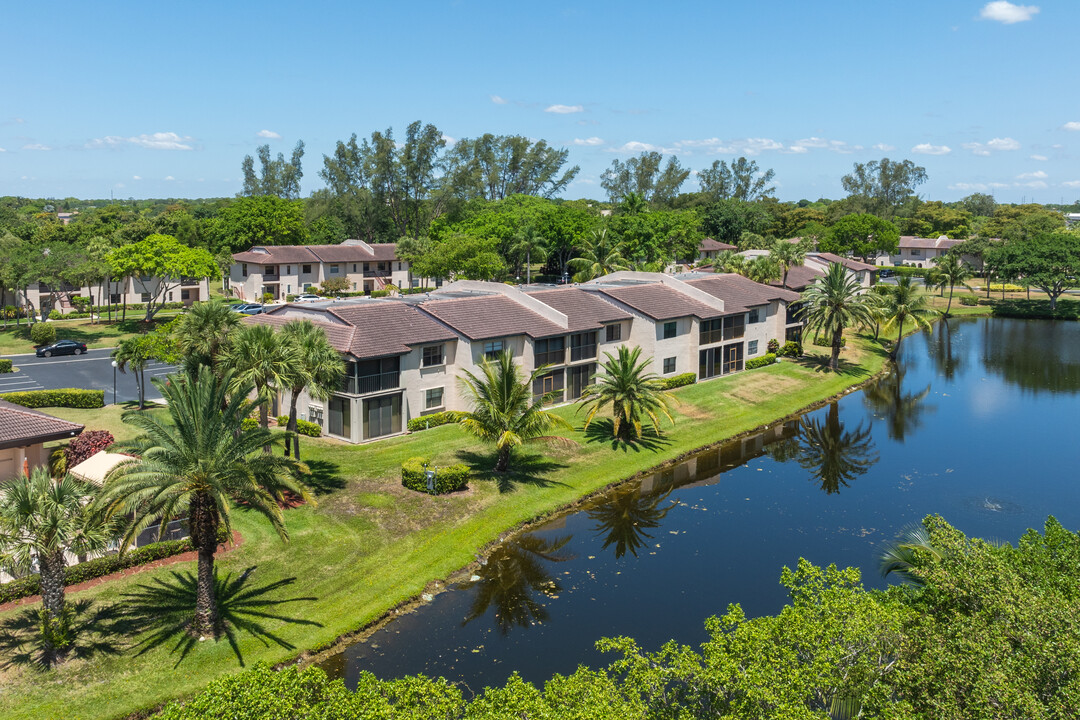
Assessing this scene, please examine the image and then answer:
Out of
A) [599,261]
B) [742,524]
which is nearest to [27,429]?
[742,524]

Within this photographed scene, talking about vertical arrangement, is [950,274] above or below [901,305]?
above

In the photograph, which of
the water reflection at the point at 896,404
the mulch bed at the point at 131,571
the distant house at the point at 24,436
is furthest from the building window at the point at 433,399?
the water reflection at the point at 896,404

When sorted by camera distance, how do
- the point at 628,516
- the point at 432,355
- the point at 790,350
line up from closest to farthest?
the point at 628,516, the point at 432,355, the point at 790,350

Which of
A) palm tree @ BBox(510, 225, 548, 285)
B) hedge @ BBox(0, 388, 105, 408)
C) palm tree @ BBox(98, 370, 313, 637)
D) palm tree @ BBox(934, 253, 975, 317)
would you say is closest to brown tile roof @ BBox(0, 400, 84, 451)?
palm tree @ BBox(98, 370, 313, 637)

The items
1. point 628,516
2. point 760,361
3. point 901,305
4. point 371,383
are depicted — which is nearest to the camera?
point 628,516

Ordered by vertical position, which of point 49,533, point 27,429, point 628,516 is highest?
point 27,429

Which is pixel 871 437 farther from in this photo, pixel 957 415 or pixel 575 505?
pixel 575 505

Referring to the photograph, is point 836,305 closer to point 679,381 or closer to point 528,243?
point 679,381

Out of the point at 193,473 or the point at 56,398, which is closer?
the point at 193,473
